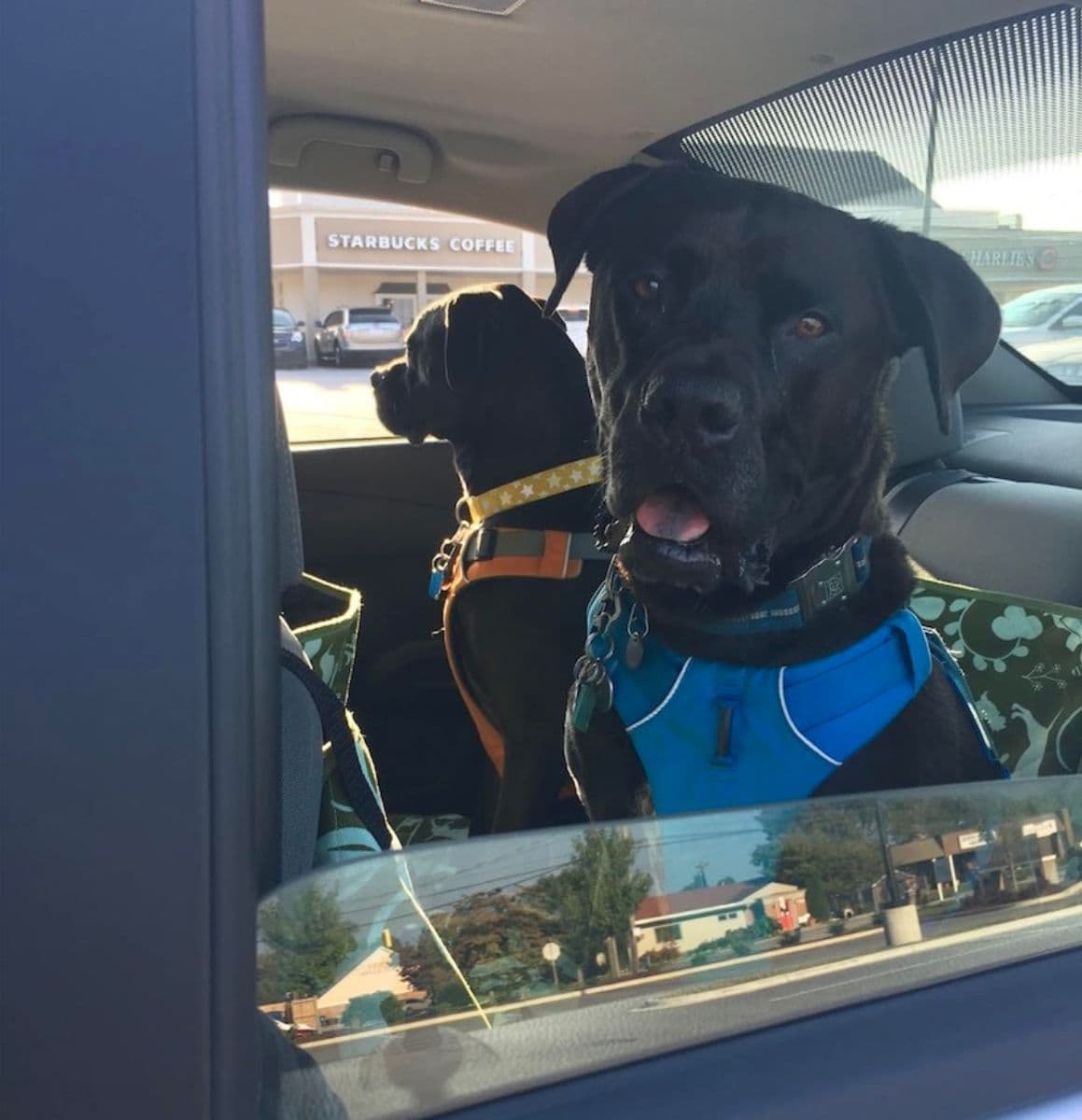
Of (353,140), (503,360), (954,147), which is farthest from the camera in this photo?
(503,360)

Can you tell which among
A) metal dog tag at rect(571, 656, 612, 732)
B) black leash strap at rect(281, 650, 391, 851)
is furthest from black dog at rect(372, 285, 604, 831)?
black leash strap at rect(281, 650, 391, 851)

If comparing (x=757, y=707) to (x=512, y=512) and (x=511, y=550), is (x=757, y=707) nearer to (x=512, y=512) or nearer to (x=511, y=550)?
(x=511, y=550)

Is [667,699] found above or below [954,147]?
below

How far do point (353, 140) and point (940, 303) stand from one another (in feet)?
4.09

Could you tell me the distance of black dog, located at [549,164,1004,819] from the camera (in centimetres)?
170

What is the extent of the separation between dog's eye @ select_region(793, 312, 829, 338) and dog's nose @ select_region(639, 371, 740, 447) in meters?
0.23

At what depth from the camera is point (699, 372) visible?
1684 millimetres

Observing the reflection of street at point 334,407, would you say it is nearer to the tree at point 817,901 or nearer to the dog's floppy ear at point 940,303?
the dog's floppy ear at point 940,303

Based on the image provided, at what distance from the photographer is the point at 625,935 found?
1019 millimetres

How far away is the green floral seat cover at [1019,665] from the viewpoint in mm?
2043

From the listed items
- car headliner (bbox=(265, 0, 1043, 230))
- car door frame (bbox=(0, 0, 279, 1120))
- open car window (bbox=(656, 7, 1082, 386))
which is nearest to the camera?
car door frame (bbox=(0, 0, 279, 1120))

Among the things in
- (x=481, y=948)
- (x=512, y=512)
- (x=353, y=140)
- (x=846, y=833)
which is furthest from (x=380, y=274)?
(x=481, y=948)

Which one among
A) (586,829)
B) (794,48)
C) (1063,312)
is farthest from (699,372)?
(1063,312)

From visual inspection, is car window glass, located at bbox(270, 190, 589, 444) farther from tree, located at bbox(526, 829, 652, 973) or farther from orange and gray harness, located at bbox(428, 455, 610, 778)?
tree, located at bbox(526, 829, 652, 973)
